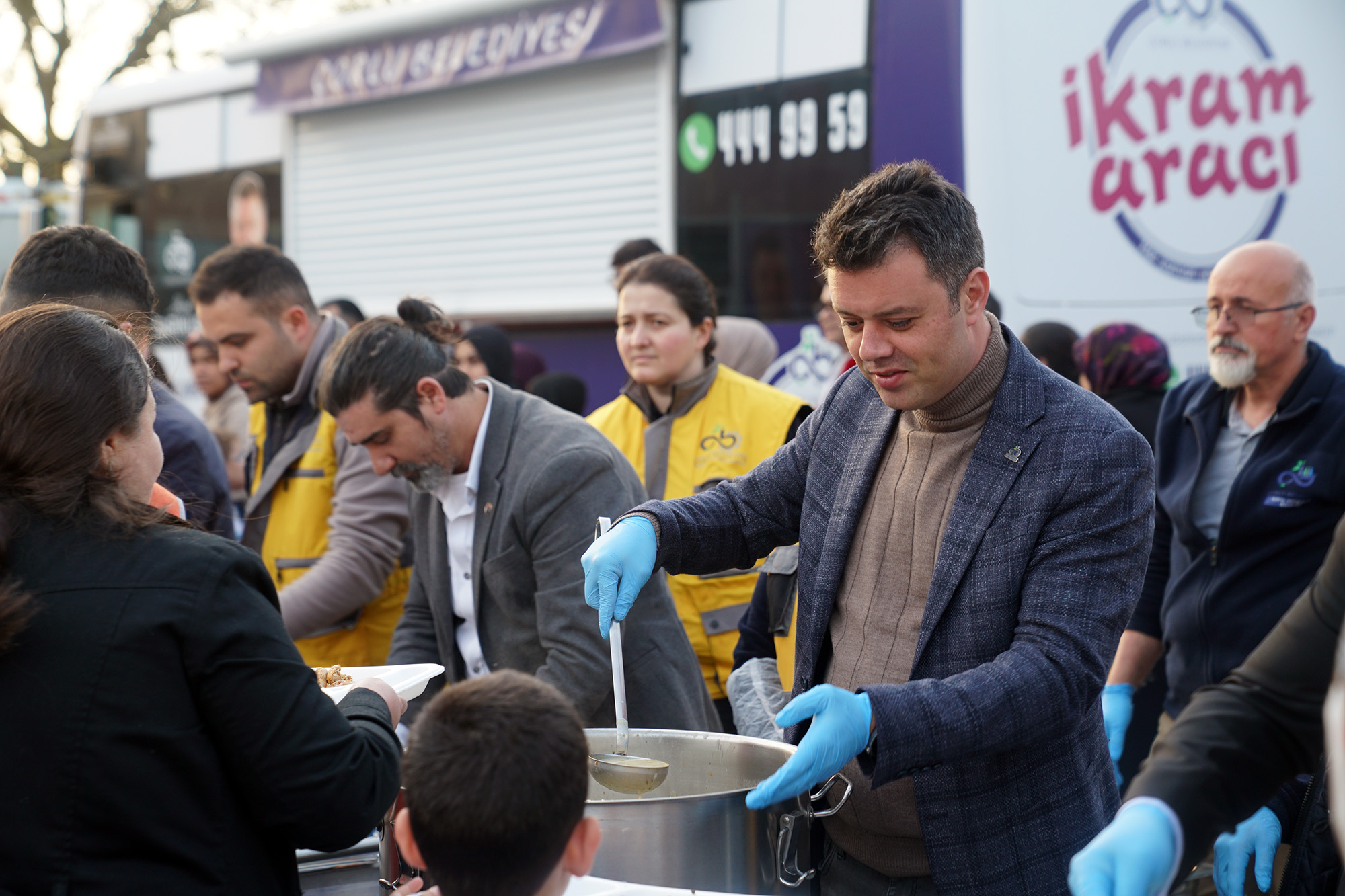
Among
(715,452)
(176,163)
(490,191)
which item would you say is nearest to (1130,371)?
(715,452)

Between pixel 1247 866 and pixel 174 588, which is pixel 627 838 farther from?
pixel 1247 866

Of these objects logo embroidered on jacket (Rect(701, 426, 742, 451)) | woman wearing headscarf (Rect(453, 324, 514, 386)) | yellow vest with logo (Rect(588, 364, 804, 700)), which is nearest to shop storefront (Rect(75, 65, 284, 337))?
woman wearing headscarf (Rect(453, 324, 514, 386))

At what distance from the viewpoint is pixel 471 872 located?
4.93 feet

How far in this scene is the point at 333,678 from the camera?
2334 millimetres

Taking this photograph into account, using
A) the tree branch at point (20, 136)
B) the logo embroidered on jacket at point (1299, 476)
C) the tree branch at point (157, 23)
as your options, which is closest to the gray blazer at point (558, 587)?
the logo embroidered on jacket at point (1299, 476)

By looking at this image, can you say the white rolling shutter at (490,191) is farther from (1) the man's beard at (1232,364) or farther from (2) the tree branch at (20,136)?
(2) the tree branch at (20,136)

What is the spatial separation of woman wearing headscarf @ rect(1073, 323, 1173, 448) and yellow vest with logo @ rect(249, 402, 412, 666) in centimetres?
263

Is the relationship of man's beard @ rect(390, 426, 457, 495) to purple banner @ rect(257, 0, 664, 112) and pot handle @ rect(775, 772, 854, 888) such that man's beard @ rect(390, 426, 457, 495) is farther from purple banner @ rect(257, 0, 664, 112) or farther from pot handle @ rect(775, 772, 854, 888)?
purple banner @ rect(257, 0, 664, 112)

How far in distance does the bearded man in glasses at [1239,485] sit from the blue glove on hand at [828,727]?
5.83ft

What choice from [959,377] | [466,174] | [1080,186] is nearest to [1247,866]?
[959,377]

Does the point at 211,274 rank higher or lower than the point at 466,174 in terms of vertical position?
lower

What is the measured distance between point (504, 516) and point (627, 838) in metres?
1.15

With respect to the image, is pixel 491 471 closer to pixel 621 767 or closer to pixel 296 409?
pixel 621 767

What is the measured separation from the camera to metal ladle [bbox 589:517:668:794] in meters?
2.20
